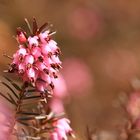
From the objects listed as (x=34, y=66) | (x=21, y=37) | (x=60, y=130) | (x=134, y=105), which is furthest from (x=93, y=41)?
(x=34, y=66)

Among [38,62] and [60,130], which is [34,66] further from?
[60,130]

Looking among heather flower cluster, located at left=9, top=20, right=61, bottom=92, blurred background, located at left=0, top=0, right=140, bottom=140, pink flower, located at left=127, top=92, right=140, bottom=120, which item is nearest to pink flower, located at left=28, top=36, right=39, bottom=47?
heather flower cluster, located at left=9, top=20, right=61, bottom=92

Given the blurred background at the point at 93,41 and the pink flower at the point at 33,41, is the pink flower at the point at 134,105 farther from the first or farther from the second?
the blurred background at the point at 93,41

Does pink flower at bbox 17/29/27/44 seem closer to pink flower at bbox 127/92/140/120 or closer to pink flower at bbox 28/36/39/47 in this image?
pink flower at bbox 28/36/39/47

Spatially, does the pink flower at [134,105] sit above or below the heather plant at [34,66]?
above

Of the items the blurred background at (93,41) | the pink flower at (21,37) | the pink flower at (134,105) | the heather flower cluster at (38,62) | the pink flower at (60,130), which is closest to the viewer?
the heather flower cluster at (38,62)

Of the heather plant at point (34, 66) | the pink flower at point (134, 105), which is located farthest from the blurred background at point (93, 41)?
the heather plant at point (34, 66)

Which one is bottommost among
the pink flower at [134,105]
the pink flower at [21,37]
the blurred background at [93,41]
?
the pink flower at [21,37]
